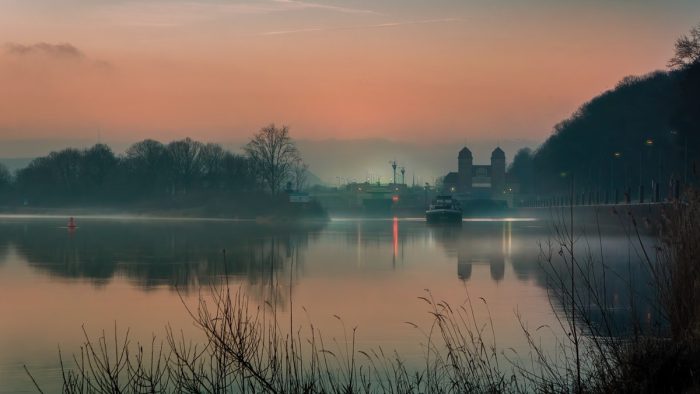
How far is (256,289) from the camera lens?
85.3 ft

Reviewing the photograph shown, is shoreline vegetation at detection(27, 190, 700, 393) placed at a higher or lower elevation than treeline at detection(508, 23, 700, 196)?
lower

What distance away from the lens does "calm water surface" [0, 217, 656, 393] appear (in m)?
17.5

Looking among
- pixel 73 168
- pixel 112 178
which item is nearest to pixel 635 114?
pixel 112 178

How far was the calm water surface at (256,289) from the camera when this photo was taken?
17.5 meters

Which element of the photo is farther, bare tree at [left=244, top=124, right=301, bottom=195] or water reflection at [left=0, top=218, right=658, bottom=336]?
bare tree at [left=244, top=124, right=301, bottom=195]

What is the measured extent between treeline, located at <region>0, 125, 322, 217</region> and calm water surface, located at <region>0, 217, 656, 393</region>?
311 feet

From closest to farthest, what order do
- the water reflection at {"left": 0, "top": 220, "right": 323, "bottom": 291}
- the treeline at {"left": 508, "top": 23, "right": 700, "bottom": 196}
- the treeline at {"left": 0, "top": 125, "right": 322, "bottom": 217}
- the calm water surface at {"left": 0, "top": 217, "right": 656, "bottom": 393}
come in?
the calm water surface at {"left": 0, "top": 217, "right": 656, "bottom": 393}, the water reflection at {"left": 0, "top": 220, "right": 323, "bottom": 291}, the treeline at {"left": 508, "top": 23, "right": 700, "bottom": 196}, the treeline at {"left": 0, "top": 125, "right": 322, "bottom": 217}

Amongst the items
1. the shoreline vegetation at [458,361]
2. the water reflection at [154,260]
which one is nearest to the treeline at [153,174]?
the water reflection at [154,260]

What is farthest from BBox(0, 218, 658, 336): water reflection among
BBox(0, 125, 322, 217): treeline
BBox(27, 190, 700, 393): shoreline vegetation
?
BBox(0, 125, 322, 217): treeline

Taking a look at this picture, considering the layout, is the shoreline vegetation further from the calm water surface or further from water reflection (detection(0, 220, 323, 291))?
water reflection (detection(0, 220, 323, 291))

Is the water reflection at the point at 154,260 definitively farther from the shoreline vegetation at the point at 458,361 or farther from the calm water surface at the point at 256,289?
the shoreline vegetation at the point at 458,361

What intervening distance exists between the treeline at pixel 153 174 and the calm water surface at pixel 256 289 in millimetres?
94688

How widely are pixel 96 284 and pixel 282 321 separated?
10.4m

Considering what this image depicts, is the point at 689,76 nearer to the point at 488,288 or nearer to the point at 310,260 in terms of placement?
the point at 310,260
